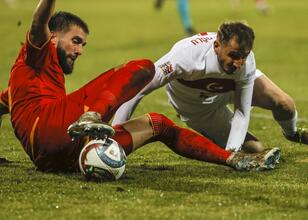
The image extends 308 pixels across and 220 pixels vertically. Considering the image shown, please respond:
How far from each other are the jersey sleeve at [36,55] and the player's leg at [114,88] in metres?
0.34

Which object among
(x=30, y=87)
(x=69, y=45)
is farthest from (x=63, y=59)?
(x=30, y=87)

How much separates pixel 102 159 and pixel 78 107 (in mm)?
439

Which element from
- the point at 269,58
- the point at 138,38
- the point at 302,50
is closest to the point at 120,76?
the point at 269,58

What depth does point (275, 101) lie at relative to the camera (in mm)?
7492

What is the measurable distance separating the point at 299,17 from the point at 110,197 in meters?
20.3

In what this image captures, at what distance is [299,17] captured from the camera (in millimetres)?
25125

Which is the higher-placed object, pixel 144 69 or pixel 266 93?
pixel 144 69

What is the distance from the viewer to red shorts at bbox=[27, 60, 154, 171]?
6.13m

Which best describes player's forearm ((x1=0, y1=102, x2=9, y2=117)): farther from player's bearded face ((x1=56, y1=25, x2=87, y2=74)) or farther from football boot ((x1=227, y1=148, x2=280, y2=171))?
football boot ((x1=227, y1=148, x2=280, y2=171))

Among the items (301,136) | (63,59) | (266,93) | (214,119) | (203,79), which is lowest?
(301,136)

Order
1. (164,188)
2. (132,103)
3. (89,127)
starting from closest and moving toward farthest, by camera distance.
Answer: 1. (89,127)
2. (164,188)
3. (132,103)

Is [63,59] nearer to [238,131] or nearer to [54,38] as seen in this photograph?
[54,38]

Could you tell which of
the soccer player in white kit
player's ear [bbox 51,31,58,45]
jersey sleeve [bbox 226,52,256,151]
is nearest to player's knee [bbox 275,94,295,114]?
the soccer player in white kit

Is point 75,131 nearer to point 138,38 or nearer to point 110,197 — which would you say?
point 110,197
